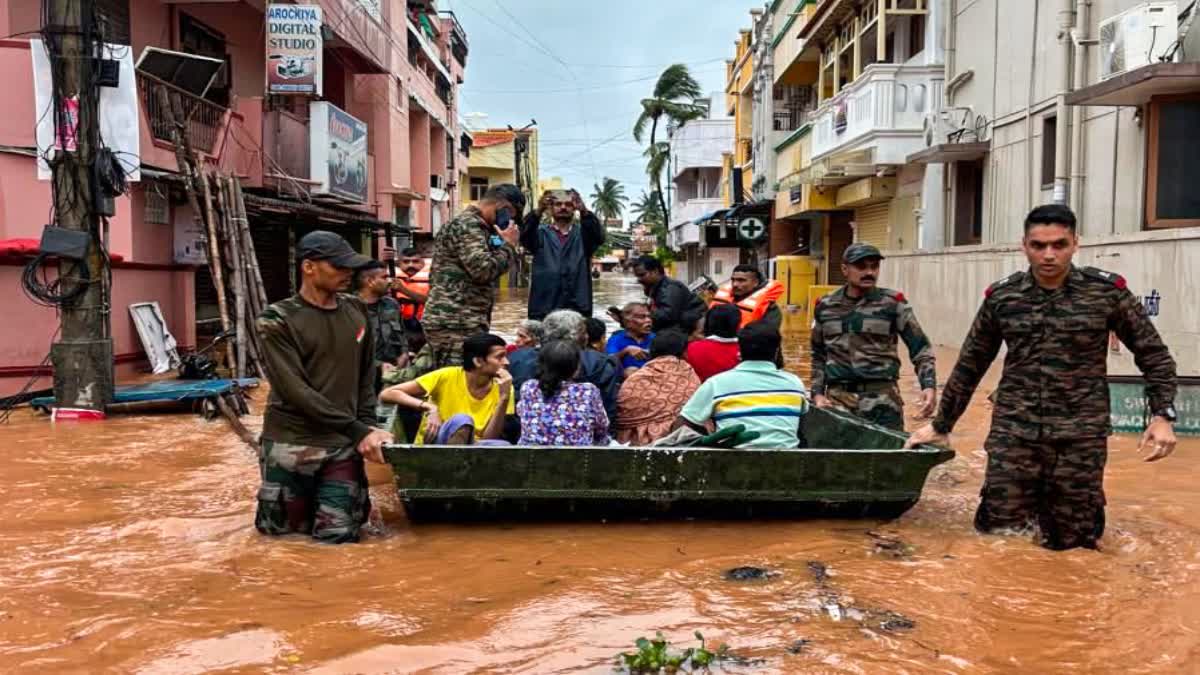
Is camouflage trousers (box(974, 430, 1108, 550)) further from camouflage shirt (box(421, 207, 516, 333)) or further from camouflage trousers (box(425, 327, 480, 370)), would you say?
camouflage trousers (box(425, 327, 480, 370))

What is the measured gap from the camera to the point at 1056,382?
4.82 m

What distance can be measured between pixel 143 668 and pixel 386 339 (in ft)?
18.1

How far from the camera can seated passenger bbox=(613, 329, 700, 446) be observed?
253 inches

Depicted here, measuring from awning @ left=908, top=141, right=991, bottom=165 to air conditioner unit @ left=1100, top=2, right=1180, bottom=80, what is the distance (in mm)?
4508

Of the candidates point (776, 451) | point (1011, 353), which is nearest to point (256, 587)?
point (776, 451)

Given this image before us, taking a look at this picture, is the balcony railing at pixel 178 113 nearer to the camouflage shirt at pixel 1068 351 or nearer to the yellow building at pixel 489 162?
the camouflage shirt at pixel 1068 351

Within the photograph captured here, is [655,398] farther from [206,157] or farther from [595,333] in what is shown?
[206,157]

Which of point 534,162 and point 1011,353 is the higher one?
point 534,162

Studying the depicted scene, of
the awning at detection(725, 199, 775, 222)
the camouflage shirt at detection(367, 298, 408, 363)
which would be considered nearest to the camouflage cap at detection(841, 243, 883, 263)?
the camouflage shirt at detection(367, 298, 408, 363)

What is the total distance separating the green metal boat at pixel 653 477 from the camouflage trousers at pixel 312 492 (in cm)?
25

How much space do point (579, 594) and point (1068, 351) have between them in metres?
2.51

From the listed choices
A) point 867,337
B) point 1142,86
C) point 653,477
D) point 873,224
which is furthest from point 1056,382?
point 873,224

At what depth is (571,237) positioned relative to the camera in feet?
25.7

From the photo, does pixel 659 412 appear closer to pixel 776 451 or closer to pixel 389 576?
pixel 776 451
